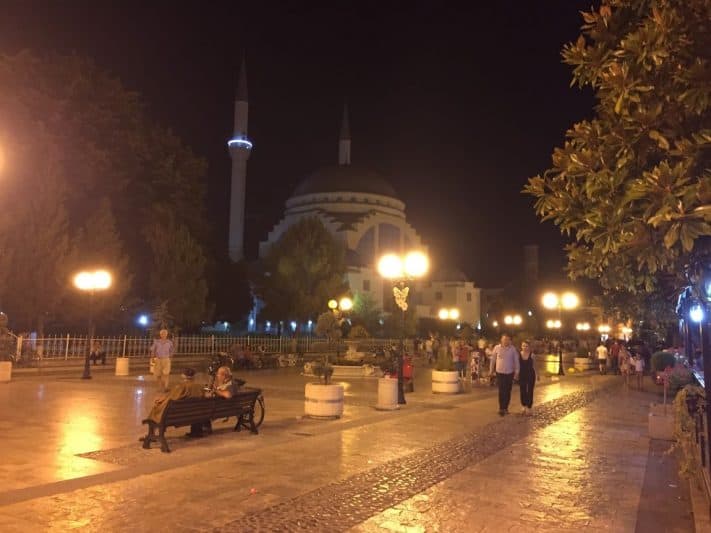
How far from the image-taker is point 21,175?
1011 inches

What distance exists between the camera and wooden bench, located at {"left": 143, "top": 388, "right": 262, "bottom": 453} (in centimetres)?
848

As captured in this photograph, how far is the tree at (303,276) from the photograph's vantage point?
4619 centimetres

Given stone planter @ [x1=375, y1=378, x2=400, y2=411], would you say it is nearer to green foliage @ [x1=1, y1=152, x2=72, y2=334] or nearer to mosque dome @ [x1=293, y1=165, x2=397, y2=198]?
green foliage @ [x1=1, y1=152, x2=72, y2=334]

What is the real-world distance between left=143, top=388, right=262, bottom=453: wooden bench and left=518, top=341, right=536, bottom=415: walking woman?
20.6 ft

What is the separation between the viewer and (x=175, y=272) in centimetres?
3200

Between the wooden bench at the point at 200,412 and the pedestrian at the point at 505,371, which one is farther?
the pedestrian at the point at 505,371

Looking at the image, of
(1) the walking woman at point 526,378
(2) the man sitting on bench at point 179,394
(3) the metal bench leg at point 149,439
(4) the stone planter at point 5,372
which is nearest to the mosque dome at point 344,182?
(4) the stone planter at point 5,372

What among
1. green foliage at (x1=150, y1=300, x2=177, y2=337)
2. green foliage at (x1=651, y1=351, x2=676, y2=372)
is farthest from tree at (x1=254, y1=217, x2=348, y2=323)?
green foliage at (x1=651, y1=351, x2=676, y2=372)

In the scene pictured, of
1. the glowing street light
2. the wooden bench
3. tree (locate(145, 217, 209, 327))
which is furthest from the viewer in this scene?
the glowing street light

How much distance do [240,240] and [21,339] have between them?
38.5 m

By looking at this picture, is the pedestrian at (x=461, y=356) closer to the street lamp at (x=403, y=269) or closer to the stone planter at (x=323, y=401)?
the street lamp at (x=403, y=269)

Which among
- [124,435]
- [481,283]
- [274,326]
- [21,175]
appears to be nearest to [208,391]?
[124,435]

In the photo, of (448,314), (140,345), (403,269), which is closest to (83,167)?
(140,345)

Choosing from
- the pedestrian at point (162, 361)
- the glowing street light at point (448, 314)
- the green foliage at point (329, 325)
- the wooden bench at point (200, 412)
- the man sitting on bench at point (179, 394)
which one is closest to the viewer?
the wooden bench at point (200, 412)
